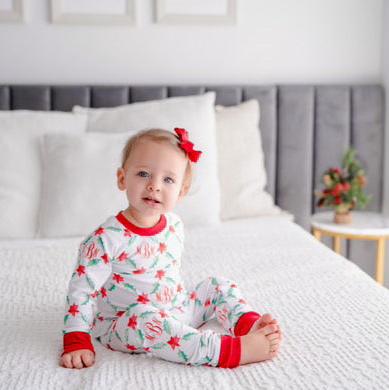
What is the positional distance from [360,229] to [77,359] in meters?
1.66

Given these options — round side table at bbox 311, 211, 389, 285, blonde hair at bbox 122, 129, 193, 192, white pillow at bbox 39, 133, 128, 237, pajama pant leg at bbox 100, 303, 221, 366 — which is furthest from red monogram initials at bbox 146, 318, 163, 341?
round side table at bbox 311, 211, 389, 285

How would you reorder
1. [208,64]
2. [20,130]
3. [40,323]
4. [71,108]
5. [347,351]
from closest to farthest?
[347,351] < [40,323] < [20,130] < [71,108] < [208,64]

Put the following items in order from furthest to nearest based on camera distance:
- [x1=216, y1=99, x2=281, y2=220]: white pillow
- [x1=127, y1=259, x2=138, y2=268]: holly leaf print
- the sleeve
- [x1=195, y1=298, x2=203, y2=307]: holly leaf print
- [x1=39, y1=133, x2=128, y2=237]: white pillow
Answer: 1. [x1=216, y1=99, x2=281, y2=220]: white pillow
2. [x1=39, y1=133, x2=128, y2=237]: white pillow
3. [x1=195, y1=298, x2=203, y2=307]: holly leaf print
4. [x1=127, y1=259, x2=138, y2=268]: holly leaf print
5. the sleeve

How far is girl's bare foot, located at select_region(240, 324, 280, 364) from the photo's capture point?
1201 mm

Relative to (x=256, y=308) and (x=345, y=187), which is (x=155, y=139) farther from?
(x=345, y=187)

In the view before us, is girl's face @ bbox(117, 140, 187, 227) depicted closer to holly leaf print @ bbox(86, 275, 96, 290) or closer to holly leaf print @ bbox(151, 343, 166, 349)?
holly leaf print @ bbox(86, 275, 96, 290)

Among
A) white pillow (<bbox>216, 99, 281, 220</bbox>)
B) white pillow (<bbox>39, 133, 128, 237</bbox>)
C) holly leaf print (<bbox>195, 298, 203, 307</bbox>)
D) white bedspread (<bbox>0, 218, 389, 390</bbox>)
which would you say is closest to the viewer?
white bedspread (<bbox>0, 218, 389, 390</bbox>)

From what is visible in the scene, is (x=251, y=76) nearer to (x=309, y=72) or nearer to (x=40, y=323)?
Answer: (x=309, y=72)

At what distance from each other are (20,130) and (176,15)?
93 centimetres

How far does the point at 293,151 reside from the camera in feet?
9.40

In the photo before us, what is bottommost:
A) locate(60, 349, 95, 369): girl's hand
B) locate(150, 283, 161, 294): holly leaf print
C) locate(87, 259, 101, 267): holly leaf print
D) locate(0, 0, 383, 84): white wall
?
locate(60, 349, 95, 369): girl's hand

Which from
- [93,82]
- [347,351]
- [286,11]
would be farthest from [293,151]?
[347,351]

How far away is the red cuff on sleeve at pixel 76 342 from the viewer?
1.21m

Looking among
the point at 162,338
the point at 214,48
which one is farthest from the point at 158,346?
the point at 214,48
